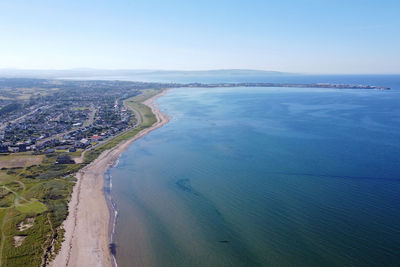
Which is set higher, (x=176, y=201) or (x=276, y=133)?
(x=276, y=133)

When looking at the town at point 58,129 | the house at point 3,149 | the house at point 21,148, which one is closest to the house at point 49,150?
the town at point 58,129

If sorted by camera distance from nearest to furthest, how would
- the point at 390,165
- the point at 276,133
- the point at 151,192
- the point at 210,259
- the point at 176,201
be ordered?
1. the point at 210,259
2. the point at 176,201
3. the point at 151,192
4. the point at 390,165
5. the point at 276,133

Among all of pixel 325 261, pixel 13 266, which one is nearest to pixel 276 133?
pixel 325 261

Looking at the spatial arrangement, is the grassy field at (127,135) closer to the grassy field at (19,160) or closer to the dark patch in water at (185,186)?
the grassy field at (19,160)

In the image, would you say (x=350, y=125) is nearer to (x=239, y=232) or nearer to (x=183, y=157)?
(x=183, y=157)

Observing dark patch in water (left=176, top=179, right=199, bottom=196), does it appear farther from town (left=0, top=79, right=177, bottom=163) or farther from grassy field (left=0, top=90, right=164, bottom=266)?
town (left=0, top=79, right=177, bottom=163)

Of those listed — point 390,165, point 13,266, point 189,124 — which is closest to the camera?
point 13,266

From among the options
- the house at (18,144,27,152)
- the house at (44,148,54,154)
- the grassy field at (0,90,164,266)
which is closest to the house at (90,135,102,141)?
the house at (44,148,54,154)
